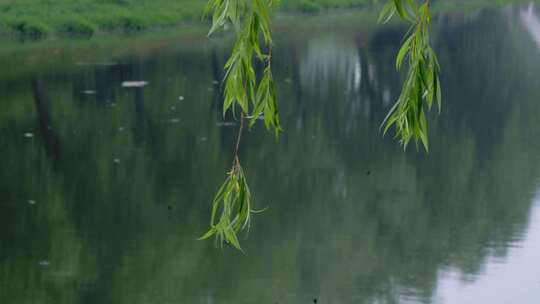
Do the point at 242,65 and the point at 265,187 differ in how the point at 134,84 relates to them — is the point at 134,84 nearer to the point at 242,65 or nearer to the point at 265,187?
the point at 265,187

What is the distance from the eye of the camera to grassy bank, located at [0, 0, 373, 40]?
2361 cm

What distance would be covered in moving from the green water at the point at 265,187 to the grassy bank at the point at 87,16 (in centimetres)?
151

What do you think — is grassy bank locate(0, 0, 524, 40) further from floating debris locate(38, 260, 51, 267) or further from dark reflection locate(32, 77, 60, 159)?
floating debris locate(38, 260, 51, 267)

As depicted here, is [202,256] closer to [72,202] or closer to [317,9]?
[72,202]

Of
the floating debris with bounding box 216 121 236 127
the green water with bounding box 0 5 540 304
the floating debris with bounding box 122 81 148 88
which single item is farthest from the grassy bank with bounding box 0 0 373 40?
the floating debris with bounding box 216 121 236 127

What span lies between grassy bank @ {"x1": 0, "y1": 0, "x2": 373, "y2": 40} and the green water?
151cm

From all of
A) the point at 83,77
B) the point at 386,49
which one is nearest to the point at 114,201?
the point at 83,77

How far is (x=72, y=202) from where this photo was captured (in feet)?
40.7

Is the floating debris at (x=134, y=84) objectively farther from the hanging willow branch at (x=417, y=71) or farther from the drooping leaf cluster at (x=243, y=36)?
the hanging willow branch at (x=417, y=71)

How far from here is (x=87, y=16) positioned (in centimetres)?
2523

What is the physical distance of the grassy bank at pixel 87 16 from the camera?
2361cm

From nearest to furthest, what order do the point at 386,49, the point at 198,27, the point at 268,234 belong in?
the point at 268,234 → the point at 386,49 → the point at 198,27

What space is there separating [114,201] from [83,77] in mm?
7464

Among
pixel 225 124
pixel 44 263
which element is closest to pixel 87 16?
pixel 225 124
